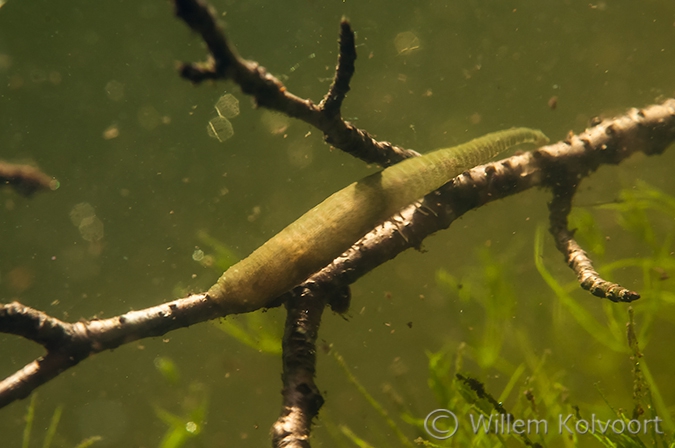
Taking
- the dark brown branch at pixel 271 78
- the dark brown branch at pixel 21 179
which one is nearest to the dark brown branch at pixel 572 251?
the dark brown branch at pixel 271 78

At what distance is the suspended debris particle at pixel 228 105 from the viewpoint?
364 inches

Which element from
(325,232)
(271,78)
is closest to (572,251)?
(325,232)

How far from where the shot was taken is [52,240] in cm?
1120

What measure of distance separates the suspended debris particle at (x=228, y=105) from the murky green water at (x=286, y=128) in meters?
0.16

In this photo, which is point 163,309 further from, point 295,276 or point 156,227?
point 156,227

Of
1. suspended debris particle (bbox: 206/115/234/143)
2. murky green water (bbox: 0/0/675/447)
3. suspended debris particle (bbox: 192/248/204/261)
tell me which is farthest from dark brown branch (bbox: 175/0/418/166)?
suspended debris particle (bbox: 192/248/204/261)

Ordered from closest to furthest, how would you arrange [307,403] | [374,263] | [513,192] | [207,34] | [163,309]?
[207,34] → [307,403] → [163,309] → [374,263] → [513,192]

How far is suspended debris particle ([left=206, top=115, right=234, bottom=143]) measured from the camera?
32.1ft

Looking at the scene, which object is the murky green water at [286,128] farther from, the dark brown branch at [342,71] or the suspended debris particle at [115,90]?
the dark brown branch at [342,71]

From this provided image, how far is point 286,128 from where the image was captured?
8.98 m

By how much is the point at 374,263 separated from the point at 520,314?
7.05 meters

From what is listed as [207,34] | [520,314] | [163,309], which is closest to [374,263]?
[163,309]

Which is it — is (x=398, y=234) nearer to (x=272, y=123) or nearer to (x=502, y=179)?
(x=502, y=179)

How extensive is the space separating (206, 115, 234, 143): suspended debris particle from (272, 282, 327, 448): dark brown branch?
8549mm
